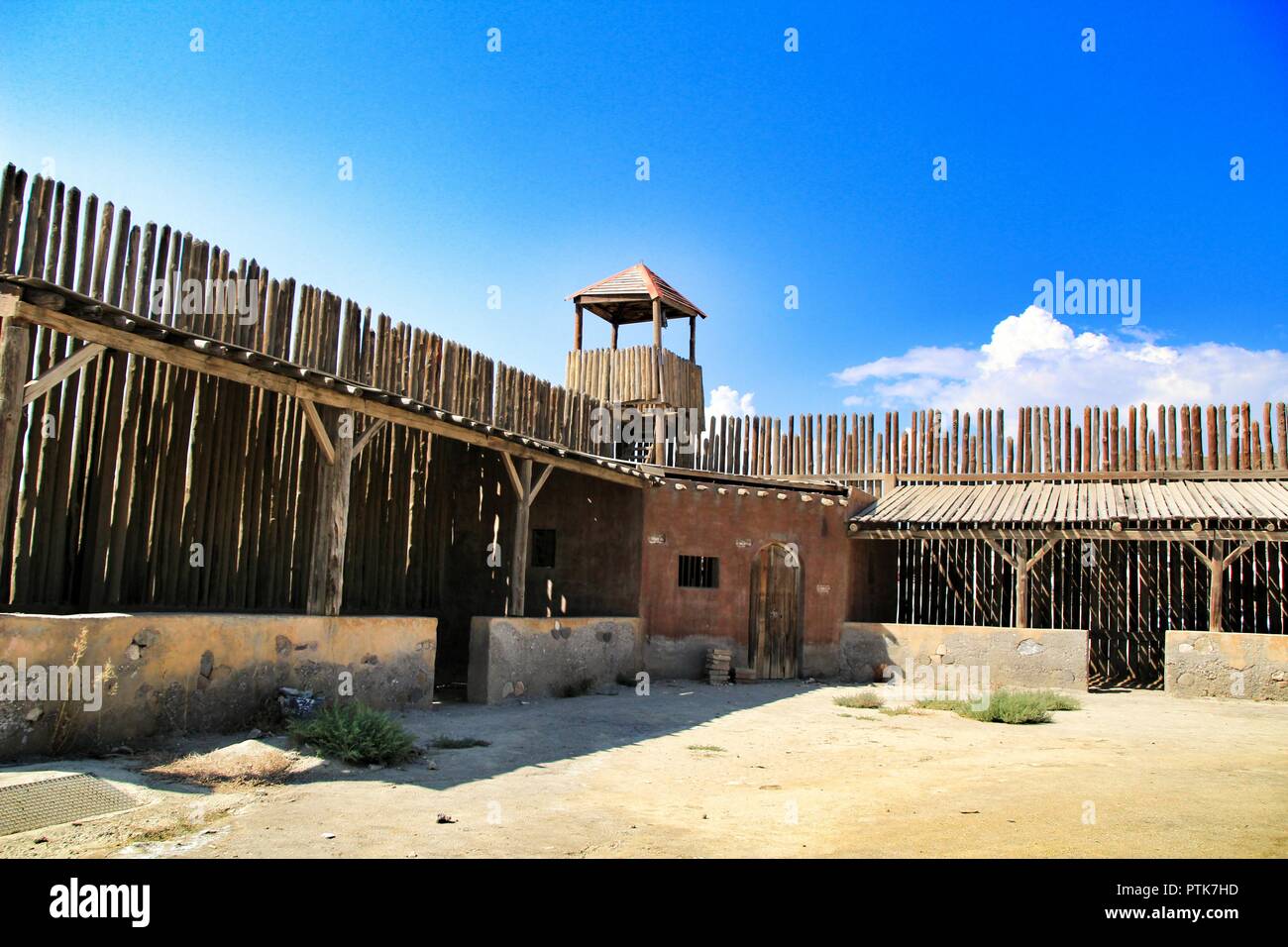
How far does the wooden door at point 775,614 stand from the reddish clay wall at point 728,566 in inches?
6.2

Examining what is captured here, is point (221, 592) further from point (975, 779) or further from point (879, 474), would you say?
point (879, 474)

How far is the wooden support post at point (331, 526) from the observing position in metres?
10.2

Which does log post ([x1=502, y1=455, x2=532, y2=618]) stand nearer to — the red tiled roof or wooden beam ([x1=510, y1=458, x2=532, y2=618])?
wooden beam ([x1=510, y1=458, x2=532, y2=618])

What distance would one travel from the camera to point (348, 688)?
1016cm

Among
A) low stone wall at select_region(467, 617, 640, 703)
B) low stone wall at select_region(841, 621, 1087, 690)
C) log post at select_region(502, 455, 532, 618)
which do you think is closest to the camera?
low stone wall at select_region(467, 617, 640, 703)

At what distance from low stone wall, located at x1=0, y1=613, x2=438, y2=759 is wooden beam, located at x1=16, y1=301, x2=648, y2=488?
2.19 m

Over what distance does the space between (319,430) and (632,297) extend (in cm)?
1151

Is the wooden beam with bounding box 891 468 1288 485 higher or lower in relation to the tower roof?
lower

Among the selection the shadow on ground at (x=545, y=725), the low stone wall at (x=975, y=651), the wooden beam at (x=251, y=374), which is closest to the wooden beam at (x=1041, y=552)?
the low stone wall at (x=975, y=651)

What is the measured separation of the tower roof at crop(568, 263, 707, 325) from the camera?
2061 cm

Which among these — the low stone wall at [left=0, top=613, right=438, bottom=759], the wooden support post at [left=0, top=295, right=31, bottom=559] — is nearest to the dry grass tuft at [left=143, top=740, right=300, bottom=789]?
the low stone wall at [left=0, top=613, right=438, bottom=759]

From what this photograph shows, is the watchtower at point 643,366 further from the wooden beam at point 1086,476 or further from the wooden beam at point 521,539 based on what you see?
the wooden beam at point 521,539

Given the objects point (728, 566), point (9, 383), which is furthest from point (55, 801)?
point (728, 566)
